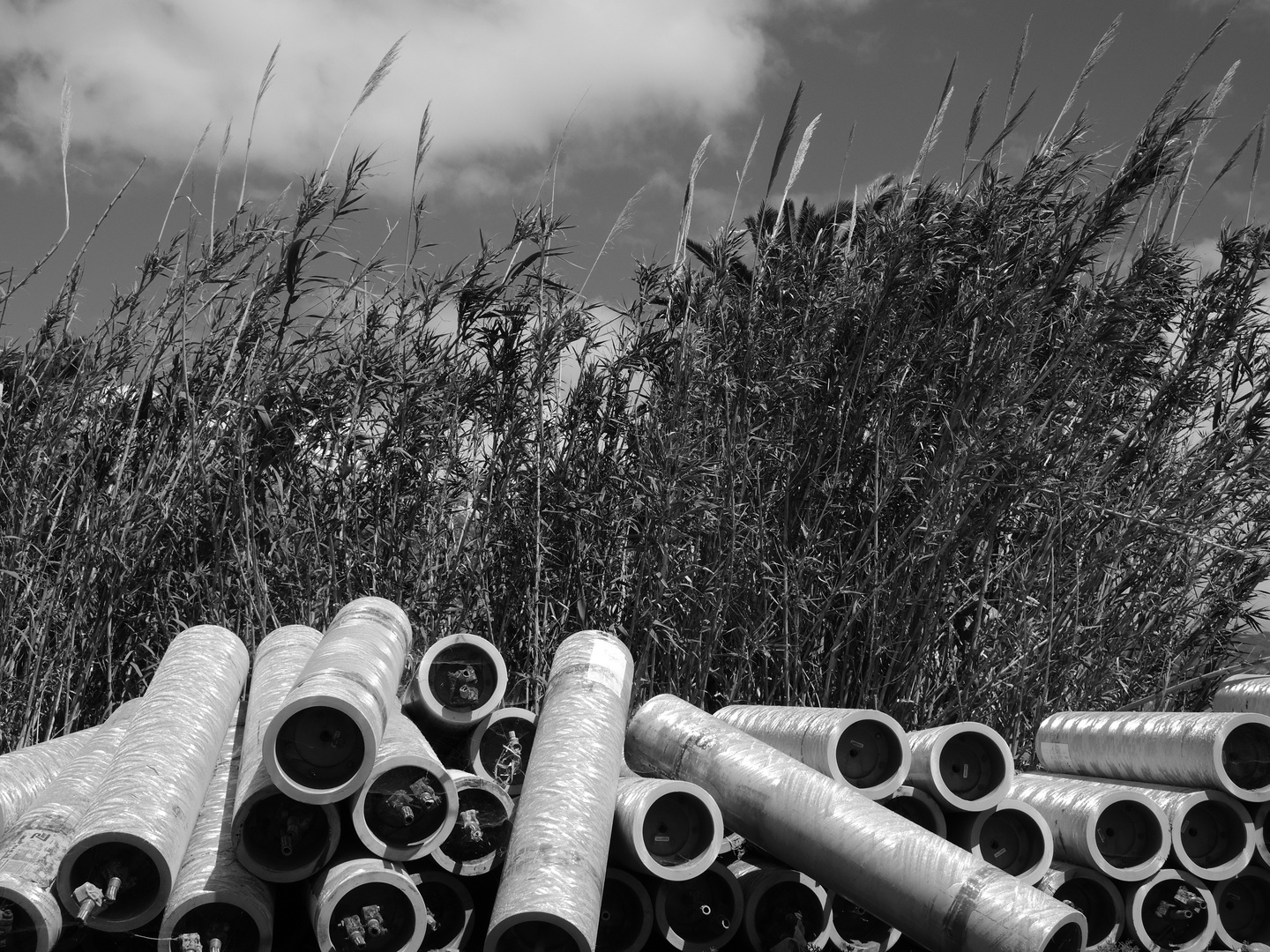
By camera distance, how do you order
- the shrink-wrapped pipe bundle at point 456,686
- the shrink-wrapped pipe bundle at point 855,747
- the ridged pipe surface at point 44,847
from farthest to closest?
1. the shrink-wrapped pipe bundle at point 456,686
2. the shrink-wrapped pipe bundle at point 855,747
3. the ridged pipe surface at point 44,847

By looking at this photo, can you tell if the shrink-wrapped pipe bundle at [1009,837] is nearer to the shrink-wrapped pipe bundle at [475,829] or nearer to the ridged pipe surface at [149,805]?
the shrink-wrapped pipe bundle at [475,829]

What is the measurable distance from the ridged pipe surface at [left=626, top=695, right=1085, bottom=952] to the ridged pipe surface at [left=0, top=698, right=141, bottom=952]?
1.75 meters

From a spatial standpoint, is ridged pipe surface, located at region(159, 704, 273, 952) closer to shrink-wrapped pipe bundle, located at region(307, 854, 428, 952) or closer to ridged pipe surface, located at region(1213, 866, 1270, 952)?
shrink-wrapped pipe bundle, located at region(307, 854, 428, 952)

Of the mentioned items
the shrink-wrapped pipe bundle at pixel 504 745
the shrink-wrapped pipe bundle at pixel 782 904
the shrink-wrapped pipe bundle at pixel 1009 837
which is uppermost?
the shrink-wrapped pipe bundle at pixel 504 745

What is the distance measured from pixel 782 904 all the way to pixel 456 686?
1.34 meters

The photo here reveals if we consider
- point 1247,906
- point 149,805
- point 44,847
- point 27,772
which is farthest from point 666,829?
A: point 1247,906

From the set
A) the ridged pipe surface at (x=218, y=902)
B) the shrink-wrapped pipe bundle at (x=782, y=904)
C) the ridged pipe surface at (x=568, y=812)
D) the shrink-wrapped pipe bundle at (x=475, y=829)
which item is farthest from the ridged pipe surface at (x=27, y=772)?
the shrink-wrapped pipe bundle at (x=782, y=904)

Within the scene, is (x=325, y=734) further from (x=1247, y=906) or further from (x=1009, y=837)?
(x=1247, y=906)

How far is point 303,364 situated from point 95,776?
211 centimetres

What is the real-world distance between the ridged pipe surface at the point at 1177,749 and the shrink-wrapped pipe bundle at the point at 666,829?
173 centimetres

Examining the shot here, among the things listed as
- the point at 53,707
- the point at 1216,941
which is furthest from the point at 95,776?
the point at 1216,941

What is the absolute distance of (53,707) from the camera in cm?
396

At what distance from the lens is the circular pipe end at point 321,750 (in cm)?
250

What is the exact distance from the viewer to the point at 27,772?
3.09 meters
